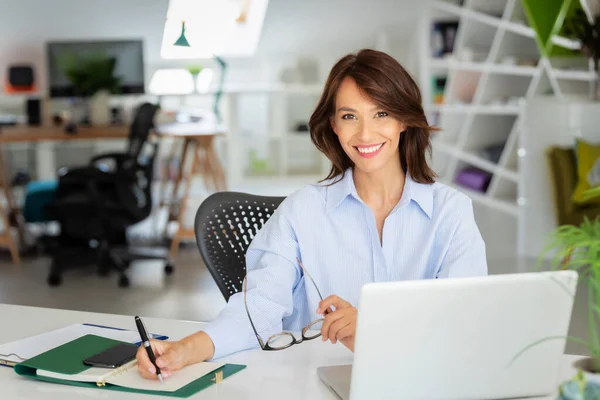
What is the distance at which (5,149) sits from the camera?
772 cm

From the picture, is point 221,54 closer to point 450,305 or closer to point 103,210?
point 103,210

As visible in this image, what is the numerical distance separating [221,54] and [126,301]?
4.43 m

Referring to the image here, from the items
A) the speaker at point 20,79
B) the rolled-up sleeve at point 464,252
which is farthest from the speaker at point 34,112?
the rolled-up sleeve at point 464,252

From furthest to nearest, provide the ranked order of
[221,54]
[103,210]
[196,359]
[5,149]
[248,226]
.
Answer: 1. [221,54]
2. [5,149]
3. [103,210]
4. [248,226]
5. [196,359]

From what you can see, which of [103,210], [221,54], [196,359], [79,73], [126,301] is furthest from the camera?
[221,54]

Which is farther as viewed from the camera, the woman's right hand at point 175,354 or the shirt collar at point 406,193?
the shirt collar at point 406,193

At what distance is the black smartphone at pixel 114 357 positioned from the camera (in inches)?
59.0

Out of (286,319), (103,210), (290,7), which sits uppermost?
(290,7)

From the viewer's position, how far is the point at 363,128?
1.86 m

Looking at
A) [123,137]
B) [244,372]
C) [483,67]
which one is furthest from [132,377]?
[483,67]

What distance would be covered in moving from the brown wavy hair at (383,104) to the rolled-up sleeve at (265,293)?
0.68ft

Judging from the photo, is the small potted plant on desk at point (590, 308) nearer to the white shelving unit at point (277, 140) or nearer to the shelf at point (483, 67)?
the shelf at point (483, 67)

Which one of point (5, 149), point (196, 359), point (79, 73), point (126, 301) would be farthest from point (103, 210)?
point (196, 359)

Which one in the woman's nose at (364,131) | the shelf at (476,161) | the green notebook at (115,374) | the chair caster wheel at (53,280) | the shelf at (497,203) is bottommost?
the chair caster wheel at (53,280)
